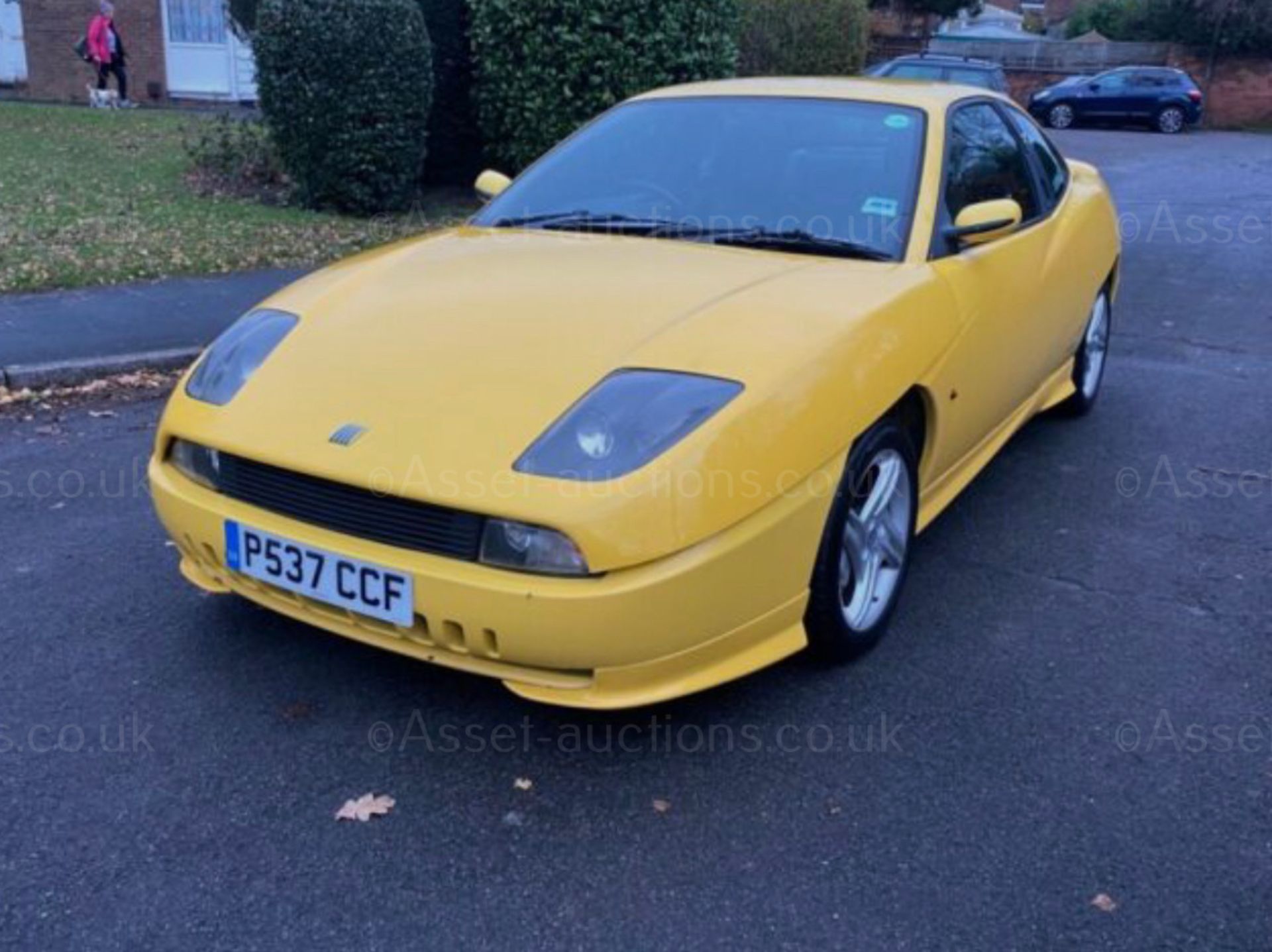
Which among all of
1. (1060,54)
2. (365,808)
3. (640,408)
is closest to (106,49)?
(640,408)

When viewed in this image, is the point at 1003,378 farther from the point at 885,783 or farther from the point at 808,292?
the point at 885,783

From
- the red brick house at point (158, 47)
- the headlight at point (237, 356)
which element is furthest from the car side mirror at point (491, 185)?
the red brick house at point (158, 47)

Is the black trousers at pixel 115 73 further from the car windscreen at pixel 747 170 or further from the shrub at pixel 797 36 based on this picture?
the car windscreen at pixel 747 170

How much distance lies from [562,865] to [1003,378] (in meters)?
2.39

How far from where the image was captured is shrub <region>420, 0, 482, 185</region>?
11203 millimetres

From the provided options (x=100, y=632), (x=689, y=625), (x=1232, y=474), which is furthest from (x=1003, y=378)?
(x=100, y=632)

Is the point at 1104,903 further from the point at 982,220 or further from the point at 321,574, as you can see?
the point at 982,220

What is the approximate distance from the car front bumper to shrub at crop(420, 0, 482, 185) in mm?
8942

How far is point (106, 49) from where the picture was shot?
1941 centimetres

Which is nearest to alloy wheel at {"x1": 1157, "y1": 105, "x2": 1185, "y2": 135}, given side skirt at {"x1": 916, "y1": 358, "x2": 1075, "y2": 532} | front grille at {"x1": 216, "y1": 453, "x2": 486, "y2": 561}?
side skirt at {"x1": 916, "y1": 358, "x2": 1075, "y2": 532}

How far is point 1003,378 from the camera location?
4141 mm

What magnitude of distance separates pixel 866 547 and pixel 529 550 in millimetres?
1107

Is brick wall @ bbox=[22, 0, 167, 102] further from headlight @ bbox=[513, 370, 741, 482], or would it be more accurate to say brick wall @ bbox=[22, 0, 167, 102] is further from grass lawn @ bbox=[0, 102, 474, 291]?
headlight @ bbox=[513, 370, 741, 482]

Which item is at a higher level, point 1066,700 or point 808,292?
point 808,292
